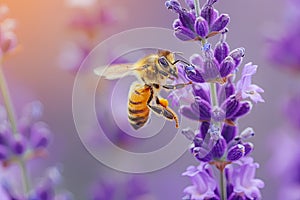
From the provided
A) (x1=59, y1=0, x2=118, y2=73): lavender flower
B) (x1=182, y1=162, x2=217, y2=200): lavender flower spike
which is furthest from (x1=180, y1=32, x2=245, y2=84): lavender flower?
(x1=59, y1=0, x2=118, y2=73): lavender flower

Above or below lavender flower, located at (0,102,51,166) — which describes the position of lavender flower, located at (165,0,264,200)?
below

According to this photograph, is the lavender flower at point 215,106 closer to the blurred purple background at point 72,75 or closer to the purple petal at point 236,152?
the purple petal at point 236,152

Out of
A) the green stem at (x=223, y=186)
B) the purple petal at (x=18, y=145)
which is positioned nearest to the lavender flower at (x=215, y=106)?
the green stem at (x=223, y=186)

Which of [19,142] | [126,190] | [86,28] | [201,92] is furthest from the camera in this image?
[86,28]

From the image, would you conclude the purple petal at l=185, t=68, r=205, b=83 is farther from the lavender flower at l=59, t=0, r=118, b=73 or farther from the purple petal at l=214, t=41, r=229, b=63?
the lavender flower at l=59, t=0, r=118, b=73

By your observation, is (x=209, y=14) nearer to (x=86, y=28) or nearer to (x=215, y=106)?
(x=215, y=106)

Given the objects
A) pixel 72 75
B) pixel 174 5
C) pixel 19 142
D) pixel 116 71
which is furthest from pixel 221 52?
pixel 72 75
